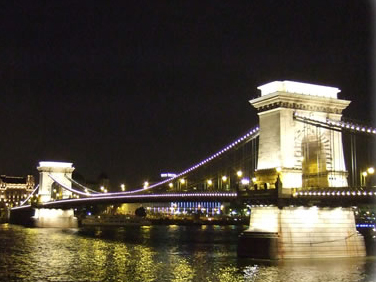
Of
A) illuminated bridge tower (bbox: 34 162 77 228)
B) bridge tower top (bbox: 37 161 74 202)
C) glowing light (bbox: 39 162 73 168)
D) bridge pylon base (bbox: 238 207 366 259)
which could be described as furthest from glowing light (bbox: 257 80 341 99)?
glowing light (bbox: 39 162 73 168)

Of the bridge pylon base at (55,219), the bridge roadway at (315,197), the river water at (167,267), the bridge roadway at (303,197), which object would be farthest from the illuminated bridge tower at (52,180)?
the bridge roadway at (315,197)

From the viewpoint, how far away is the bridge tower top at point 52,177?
106500mm

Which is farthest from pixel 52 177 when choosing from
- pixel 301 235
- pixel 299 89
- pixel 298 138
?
pixel 301 235

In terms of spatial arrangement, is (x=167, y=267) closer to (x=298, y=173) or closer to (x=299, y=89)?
(x=298, y=173)

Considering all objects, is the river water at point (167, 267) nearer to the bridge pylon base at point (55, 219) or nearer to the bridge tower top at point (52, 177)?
the bridge pylon base at point (55, 219)

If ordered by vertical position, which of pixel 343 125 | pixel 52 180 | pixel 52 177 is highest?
pixel 52 177

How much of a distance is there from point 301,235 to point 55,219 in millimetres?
67066

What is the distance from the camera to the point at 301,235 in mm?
35969

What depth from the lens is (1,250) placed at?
156 feet

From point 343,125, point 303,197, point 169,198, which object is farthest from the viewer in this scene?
point 169,198

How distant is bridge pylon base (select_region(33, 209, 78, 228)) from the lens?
95500mm

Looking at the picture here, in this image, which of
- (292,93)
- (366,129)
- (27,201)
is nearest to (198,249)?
(292,93)

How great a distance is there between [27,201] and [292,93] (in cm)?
9736

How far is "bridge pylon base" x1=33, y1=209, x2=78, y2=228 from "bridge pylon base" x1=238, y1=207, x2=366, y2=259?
62558 millimetres
